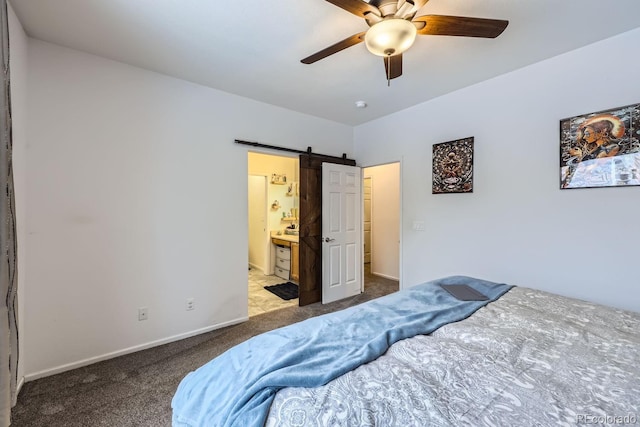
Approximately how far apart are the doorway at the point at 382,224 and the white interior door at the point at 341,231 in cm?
83

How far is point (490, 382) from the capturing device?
37.3 inches

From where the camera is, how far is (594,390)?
91 centimetres

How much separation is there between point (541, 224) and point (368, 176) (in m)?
3.40

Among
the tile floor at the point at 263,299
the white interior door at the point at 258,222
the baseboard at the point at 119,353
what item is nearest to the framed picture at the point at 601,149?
the tile floor at the point at 263,299

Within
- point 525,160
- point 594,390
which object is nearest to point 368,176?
point 525,160

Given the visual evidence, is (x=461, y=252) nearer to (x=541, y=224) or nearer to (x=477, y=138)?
(x=541, y=224)

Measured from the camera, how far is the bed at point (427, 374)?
808 millimetres

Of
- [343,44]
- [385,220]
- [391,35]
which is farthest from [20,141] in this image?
[385,220]

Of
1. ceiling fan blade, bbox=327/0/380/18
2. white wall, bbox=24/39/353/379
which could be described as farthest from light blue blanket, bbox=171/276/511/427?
white wall, bbox=24/39/353/379

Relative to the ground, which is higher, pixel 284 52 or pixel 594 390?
pixel 284 52

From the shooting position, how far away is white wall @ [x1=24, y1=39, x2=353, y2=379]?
6.90 ft

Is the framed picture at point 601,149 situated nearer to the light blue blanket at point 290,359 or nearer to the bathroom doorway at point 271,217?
the light blue blanket at point 290,359

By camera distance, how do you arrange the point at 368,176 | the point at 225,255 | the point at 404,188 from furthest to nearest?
the point at 368,176
the point at 404,188
the point at 225,255

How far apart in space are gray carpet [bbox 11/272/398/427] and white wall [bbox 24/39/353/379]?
0.17 m
